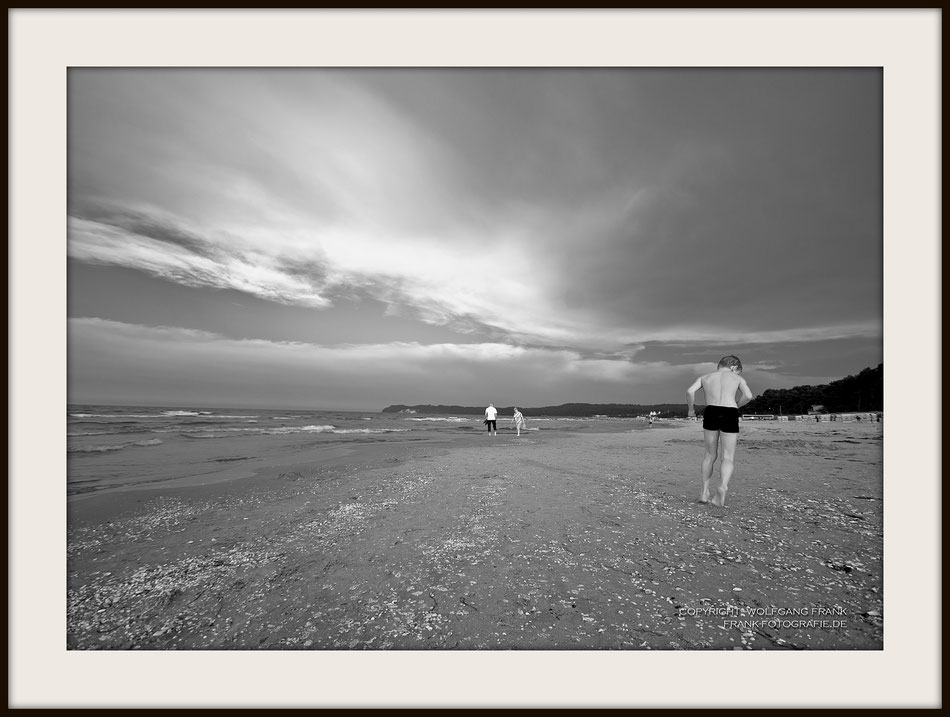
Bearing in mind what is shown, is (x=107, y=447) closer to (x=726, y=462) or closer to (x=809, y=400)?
(x=726, y=462)

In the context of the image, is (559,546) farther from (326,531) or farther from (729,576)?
(326,531)

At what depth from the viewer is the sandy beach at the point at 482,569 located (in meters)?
2.90

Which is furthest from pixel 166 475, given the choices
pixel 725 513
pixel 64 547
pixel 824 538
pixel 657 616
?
pixel 824 538

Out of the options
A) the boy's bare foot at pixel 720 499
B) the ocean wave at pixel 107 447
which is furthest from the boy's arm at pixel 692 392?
the ocean wave at pixel 107 447

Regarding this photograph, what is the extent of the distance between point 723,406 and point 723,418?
20 cm

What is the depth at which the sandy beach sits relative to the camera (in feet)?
9.51

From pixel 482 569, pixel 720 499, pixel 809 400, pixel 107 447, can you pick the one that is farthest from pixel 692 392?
pixel 809 400

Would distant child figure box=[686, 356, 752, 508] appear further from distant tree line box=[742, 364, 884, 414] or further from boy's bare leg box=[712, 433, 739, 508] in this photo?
distant tree line box=[742, 364, 884, 414]

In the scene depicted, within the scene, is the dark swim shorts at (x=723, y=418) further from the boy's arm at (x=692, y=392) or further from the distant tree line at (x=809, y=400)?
the distant tree line at (x=809, y=400)

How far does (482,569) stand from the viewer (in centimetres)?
391

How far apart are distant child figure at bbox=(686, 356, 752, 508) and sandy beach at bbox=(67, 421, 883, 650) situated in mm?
832

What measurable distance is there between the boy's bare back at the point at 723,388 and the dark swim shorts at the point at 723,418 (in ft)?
0.24

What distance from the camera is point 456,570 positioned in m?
3.89

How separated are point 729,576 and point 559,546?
5.84 ft
